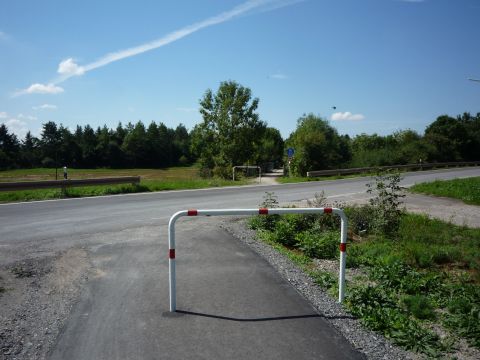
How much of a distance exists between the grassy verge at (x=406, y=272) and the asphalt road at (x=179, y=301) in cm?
86

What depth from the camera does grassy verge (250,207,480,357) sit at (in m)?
4.83

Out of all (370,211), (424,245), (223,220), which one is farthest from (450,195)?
(223,220)

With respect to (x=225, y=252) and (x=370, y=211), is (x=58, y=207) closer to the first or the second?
(x=225, y=252)

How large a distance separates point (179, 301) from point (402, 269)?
4382 mm

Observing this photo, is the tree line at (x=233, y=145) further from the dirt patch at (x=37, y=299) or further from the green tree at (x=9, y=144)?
the dirt patch at (x=37, y=299)

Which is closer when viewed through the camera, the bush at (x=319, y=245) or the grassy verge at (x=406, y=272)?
the grassy verge at (x=406, y=272)

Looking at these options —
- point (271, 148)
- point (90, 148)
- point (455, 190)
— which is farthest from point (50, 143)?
point (455, 190)

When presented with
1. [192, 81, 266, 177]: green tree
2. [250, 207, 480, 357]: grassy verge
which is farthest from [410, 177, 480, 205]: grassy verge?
[192, 81, 266, 177]: green tree

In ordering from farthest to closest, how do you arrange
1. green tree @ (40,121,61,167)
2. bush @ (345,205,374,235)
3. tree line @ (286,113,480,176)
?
green tree @ (40,121,61,167) → tree line @ (286,113,480,176) → bush @ (345,205,374,235)

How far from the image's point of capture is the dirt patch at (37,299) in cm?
418

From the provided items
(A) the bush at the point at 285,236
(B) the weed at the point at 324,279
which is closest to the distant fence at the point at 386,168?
(A) the bush at the point at 285,236

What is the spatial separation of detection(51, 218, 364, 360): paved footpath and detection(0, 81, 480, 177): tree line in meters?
26.8

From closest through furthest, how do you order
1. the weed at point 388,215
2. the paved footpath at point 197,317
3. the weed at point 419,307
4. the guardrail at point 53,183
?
the paved footpath at point 197,317 → the weed at point 419,307 → the weed at point 388,215 → the guardrail at point 53,183

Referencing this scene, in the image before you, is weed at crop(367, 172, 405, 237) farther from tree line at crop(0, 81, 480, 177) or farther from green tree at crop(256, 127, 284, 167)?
green tree at crop(256, 127, 284, 167)
